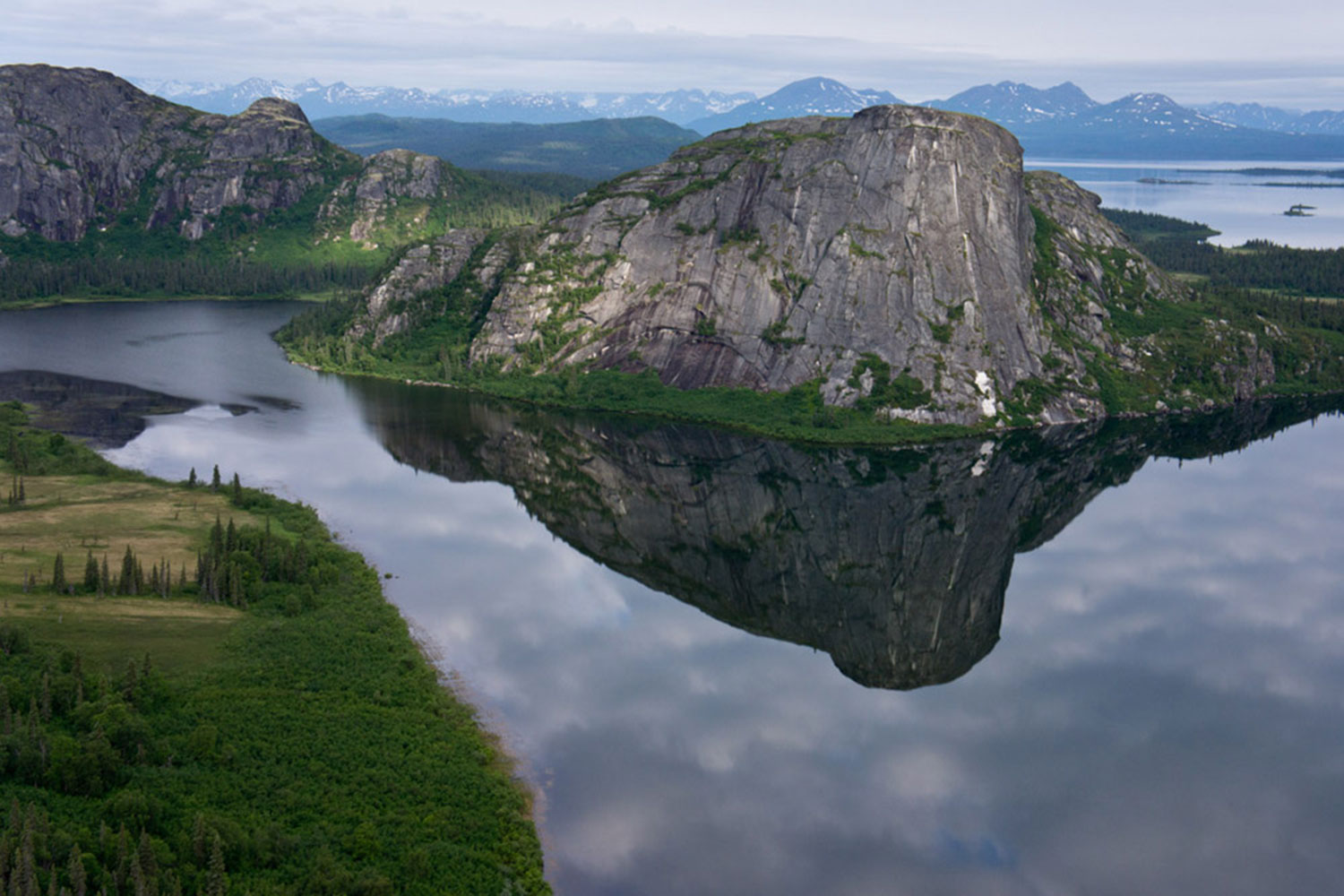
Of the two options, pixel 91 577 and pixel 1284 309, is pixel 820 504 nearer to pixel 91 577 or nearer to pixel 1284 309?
pixel 91 577

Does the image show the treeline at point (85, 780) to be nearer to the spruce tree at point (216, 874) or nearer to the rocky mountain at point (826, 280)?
the spruce tree at point (216, 874)

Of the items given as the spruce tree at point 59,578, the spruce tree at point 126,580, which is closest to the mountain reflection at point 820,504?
the spruce tree at point 126,580

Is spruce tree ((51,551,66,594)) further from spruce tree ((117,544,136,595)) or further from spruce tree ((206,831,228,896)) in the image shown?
spruce tree ((206,831,228,896))

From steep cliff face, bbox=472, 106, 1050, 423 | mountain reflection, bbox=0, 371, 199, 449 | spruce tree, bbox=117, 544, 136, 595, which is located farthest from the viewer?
steep cliff face, bbox=472, 106, 1050, 423

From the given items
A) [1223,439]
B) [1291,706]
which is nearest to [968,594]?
[1291,706]

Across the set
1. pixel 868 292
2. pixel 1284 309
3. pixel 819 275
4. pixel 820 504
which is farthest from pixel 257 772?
pixel 1284 309

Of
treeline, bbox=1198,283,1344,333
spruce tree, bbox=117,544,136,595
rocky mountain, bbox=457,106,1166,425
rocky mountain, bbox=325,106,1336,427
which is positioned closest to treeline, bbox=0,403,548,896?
spruce tree, bbox=117,544,136,595
